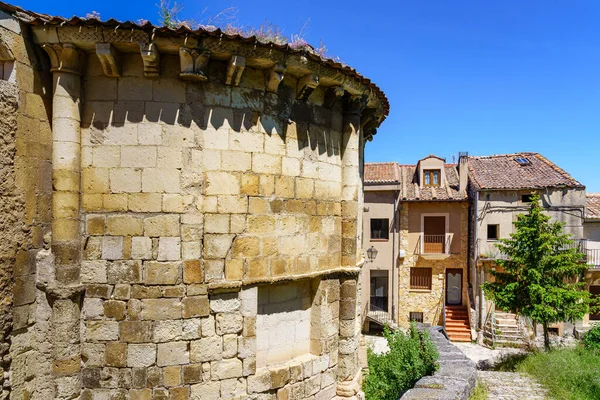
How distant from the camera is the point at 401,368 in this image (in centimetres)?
909

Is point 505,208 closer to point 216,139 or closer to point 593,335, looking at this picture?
point 593,335

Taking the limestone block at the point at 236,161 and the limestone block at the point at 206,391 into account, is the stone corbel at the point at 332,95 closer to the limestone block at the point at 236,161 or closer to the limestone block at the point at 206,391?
the limestone block at the point at 236,161

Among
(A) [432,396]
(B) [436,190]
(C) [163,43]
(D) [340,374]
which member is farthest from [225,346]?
(B) [436,190]

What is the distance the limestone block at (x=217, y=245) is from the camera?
5.07m

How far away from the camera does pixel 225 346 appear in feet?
17.0

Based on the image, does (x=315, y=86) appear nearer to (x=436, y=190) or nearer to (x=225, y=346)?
(x=225, y=346)

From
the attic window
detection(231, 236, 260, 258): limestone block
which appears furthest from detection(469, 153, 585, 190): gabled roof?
the attic window

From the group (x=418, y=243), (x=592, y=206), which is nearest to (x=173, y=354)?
(x=418, y=243)

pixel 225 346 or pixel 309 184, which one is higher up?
pixel 309 184

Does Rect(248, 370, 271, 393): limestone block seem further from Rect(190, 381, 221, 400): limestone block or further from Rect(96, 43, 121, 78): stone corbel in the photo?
Rect(96, 43, 121, 78): stone corbel

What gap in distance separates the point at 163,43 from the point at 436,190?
19516mm

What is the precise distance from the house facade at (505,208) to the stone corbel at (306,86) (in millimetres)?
16564

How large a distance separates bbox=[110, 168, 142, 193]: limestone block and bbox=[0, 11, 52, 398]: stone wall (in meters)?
0.69

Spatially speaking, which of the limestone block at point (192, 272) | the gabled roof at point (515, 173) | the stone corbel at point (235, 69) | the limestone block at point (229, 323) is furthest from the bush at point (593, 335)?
the stone corbel at point (235, 69)
